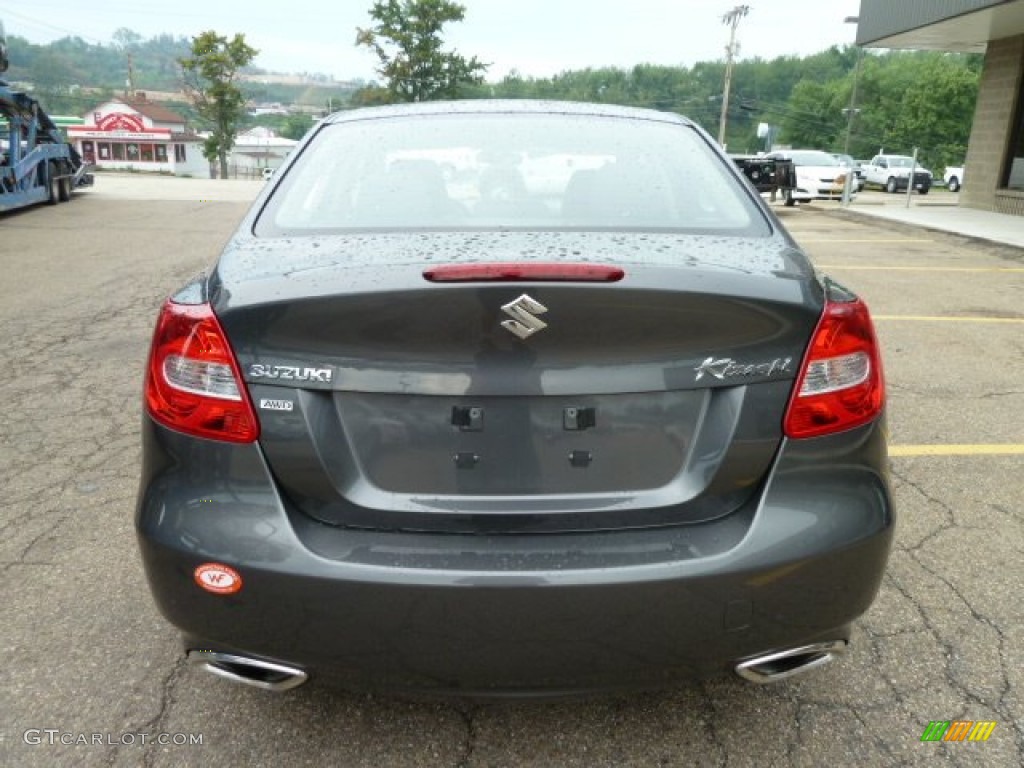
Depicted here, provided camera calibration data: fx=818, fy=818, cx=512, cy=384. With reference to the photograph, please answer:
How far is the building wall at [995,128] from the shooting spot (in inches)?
698

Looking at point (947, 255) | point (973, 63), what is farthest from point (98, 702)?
point (973, 63)

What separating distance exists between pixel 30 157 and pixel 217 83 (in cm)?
4709

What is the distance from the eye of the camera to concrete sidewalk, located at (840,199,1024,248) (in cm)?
1364

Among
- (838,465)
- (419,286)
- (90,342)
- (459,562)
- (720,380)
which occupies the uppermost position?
(419,286)

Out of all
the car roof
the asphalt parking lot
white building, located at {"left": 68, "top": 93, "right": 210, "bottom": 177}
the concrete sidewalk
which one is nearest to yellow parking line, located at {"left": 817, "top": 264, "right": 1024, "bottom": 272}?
the concrete sidewalk

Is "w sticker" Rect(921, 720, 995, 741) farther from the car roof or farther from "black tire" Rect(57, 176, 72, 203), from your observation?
"black tire" Rect(57, 176, 72, 203)

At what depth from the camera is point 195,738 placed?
2.10 metres

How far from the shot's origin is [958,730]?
214cm

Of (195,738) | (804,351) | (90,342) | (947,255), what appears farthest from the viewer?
(947,255)

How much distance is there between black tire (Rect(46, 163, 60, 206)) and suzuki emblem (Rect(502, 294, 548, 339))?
17.7 metres

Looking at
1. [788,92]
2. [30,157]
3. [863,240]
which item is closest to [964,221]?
[863,240]

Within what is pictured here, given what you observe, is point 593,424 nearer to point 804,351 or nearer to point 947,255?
point 804,351

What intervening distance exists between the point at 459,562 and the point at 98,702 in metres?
1.27

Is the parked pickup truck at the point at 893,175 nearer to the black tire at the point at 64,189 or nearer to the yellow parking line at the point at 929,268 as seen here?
the yellow parking line at the point at 929,268
